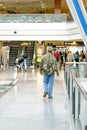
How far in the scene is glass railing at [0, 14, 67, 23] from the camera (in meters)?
34.4

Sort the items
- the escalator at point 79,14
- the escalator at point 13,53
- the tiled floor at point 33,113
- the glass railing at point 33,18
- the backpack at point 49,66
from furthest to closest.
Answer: the escalator at point 13,53, the glass railing at point 33,18, the backpack at point 49,66, the tiled floor at point 33,113, the escalator at point 79,14

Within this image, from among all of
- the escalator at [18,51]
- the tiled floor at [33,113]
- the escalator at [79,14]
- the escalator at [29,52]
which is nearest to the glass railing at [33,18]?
the escalator at [29,52]

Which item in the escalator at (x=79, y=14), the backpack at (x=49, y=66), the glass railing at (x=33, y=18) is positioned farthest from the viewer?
the glass railing at (x=33, y=18)

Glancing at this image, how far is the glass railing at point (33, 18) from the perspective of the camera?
34.4 meters

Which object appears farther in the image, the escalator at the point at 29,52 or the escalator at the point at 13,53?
the escalator at the point at 13,53

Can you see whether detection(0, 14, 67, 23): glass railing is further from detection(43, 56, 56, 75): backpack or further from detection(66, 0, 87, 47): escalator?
detection(66, 0, 87, 47): escalator

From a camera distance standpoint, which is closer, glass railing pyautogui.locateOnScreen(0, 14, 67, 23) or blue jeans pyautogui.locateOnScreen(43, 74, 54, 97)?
blue jeans pyautogui.locateOnScreen(43, 74, 54, 97)

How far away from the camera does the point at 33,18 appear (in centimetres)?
3488

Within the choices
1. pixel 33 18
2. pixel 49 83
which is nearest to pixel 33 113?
pixel 49 83

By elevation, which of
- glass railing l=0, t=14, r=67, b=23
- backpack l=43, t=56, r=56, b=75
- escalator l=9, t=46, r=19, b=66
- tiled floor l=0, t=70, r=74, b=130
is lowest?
tiled floor l=0, t=70, r=74, b=130

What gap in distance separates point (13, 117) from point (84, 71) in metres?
7.66

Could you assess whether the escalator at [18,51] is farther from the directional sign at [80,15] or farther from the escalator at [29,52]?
the directional sign at [80,15]

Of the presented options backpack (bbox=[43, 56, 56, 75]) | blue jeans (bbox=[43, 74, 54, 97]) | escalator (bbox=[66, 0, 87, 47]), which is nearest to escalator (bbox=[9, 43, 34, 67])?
blue jeans (bbox=[43, 74, 54, 97])

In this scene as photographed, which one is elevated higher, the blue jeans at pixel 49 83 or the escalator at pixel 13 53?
the escalator at pixel 13 53
